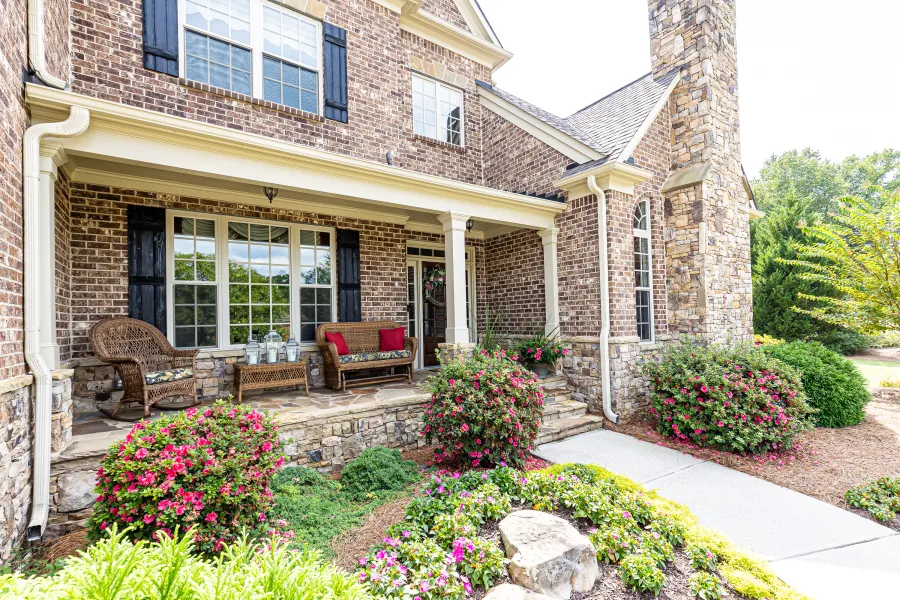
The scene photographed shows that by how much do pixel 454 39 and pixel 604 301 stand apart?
18.7 feet

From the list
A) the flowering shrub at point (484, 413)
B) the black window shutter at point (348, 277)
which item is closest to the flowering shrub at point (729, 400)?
the flowering shrub at point (484, 413)

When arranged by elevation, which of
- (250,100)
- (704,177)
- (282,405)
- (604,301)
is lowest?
(282,405)

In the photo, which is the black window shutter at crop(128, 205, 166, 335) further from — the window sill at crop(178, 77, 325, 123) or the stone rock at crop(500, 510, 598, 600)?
the stone rock at crop(500, 510, 598, 600)

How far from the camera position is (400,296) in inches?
290

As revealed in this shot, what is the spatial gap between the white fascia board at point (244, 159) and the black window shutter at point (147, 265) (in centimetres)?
144

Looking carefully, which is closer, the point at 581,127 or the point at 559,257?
the point at 559,257

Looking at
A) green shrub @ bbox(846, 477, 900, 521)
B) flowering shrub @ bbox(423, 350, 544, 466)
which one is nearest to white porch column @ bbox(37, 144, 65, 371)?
flowering shrub @ bbox(423, 350, 544, 466)

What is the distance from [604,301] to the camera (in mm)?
6176

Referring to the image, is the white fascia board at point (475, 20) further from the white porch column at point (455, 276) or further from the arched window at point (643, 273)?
the white porch column at point (455, 276)

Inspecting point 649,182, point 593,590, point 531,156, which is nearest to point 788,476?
point 593,590

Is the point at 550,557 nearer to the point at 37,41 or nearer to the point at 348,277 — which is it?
the point at 348,277

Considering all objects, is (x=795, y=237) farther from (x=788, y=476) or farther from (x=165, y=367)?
(x=165, y=367)

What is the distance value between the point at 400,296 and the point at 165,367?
360cm

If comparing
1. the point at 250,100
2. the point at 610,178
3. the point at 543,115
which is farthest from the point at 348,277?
the point at 543,115
